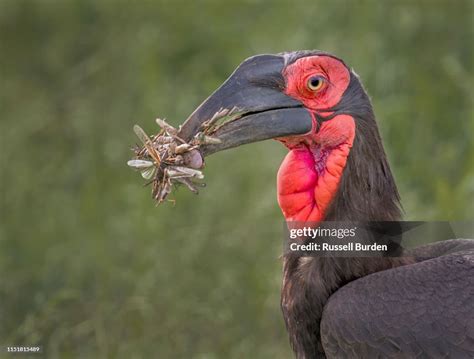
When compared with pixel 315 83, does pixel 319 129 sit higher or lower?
lower

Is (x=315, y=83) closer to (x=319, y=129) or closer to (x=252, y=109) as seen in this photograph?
(x=319, y=129)

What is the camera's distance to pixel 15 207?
6191 mm

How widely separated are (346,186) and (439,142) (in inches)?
116

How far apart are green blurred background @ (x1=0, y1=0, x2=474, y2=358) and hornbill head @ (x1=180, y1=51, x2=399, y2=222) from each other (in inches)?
60.7

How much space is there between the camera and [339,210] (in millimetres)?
3809

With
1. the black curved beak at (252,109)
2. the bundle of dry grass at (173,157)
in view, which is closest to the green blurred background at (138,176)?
the bundle of dry grass at (173,157)

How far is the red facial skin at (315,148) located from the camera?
3.80 metres

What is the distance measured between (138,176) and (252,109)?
290cm

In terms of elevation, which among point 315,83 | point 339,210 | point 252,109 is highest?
point 315,83

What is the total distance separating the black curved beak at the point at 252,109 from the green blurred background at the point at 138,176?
5.56 feet

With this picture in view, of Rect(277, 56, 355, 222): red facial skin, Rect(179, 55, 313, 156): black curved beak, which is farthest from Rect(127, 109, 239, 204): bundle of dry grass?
Rect(277, 56, 355, 222): red facial skin

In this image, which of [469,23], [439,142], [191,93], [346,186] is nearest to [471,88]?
[439,142]

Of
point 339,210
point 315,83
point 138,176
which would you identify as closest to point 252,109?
point 315,83

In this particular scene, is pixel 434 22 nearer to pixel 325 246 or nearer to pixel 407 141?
pixel 407 141
